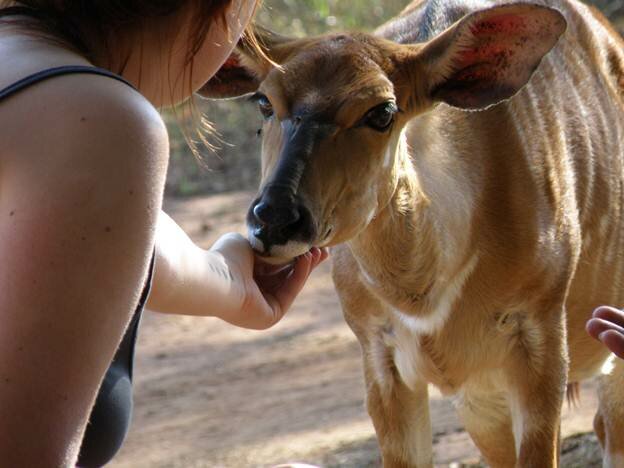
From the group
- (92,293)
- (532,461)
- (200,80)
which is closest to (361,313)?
(532,461)

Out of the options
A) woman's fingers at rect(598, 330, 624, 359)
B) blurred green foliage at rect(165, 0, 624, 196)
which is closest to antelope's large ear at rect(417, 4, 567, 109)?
woman's fingers at rect(598, 330, 624, 359)

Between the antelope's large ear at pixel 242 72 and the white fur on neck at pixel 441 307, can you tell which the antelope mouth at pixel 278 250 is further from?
the white fur on neck at pixel 441 307

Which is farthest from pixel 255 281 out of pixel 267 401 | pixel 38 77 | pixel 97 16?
pixel 267 401

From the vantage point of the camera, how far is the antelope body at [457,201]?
2.93 meters

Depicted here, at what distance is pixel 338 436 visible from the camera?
4.95 m

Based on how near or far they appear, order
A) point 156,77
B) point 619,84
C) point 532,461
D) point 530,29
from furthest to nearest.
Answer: point 619,84 < point 532,461 < point 530,29 < point 156,77

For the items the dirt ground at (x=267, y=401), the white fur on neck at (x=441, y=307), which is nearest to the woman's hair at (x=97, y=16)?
the white fur on neck at (x=441, y=307)

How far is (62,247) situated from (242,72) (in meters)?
2.07

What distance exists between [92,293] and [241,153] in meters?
7.90

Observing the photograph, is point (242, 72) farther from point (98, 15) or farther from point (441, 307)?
point (98, 15)

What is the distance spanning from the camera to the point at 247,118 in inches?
388

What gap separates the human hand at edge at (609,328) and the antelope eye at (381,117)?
77 centimetres

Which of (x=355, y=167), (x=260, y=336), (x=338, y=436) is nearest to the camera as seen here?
(x=355, y=167)

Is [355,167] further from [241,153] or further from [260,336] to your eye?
[241,153]
